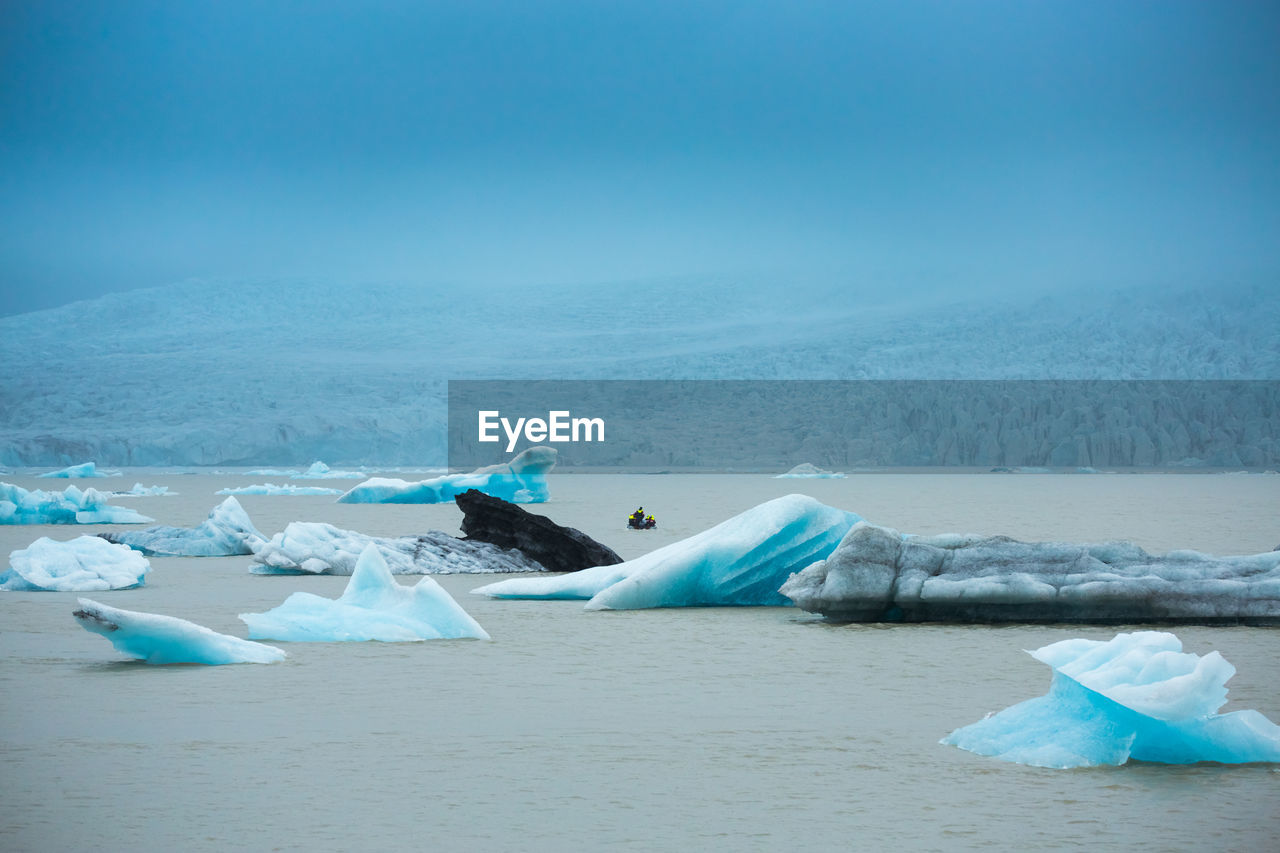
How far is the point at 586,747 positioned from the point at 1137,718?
1793mm

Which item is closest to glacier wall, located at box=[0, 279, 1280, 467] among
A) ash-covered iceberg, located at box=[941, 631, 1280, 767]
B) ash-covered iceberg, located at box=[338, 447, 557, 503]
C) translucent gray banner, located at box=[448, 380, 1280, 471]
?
translucent gray banner, located at box=[448, 380, 1280, 471]

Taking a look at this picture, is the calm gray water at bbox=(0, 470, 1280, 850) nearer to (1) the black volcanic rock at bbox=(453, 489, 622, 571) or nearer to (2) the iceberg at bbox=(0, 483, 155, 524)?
(1) the black volcanic rock at bbox=(453, 489, 622, 571)

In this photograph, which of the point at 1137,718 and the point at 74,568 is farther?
Result: the point at 74,568

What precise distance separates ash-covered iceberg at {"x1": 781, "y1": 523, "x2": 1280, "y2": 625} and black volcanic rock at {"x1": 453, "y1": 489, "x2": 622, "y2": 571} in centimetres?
340

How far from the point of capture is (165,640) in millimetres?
6203

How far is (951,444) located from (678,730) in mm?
50813

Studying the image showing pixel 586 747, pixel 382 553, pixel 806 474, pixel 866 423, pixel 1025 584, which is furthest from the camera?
pixel 866 423

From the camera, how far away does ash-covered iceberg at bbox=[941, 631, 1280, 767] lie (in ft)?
13.8

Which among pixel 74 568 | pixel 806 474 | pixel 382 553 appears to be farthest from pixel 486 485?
pixel 806 474

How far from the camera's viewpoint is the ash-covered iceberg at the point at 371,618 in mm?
7125

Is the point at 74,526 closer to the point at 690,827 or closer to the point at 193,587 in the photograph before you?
the point at 193,587

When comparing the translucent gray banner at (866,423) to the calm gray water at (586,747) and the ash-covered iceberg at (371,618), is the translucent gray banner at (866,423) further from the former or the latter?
the calm gray water at (586,747)

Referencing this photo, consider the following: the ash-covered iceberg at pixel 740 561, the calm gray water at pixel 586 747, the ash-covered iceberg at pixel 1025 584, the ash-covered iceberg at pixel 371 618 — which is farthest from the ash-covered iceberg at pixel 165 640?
the ash-covered iceberg at pixel 1025 584

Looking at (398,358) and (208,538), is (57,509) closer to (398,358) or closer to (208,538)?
(208,538)
